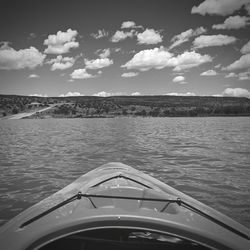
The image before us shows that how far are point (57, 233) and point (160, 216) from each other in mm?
1222

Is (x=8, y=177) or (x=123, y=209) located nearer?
(x=123, y=209)

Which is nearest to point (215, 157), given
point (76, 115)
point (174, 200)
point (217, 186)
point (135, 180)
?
point (217, 186)

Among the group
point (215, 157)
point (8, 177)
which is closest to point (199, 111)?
point (215, 157)

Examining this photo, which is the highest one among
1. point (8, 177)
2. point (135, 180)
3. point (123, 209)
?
point (123, 209)

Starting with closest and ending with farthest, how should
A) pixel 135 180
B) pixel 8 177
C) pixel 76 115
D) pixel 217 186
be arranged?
pixel 135 180
pixel 217 186
pixel 8 177
pixel 76 115

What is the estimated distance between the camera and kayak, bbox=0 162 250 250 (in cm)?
271

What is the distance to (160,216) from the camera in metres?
2.87

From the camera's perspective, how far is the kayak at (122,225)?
8.89 ft

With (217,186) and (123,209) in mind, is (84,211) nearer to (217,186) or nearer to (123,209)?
(123,209)

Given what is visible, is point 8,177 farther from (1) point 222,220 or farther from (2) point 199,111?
(2) point 199,111

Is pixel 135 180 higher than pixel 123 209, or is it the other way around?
pixel 123 209

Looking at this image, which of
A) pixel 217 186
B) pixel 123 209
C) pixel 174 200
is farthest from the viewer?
pixel 217 186

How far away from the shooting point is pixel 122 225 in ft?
9.02

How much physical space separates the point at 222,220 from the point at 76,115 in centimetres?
13181
